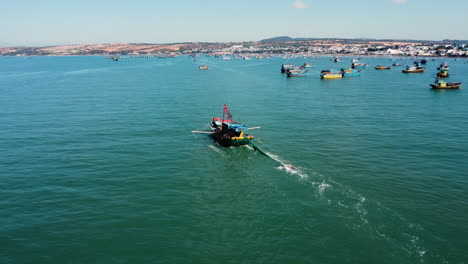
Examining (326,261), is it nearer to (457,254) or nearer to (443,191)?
(457,254)

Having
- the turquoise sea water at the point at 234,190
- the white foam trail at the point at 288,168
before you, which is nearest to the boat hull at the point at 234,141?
the turquoise sea water at the point at 234,190

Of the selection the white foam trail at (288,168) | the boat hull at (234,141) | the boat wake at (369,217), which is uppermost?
the boat hull at (234,141)

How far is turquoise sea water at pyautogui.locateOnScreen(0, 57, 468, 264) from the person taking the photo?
29109mm

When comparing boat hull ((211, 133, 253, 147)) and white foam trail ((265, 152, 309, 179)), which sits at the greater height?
boat hull ((211, 133, 253, 147))

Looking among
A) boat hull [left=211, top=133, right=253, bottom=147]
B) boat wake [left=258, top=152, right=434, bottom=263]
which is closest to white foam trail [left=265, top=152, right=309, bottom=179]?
boat wake [left=258, top=152, right=434, bottom=263]

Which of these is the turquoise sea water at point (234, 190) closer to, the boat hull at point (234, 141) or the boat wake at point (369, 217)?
the boat wake at point (369, 217)

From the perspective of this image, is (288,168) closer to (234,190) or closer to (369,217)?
(234,190)

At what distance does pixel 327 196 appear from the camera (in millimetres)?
37875

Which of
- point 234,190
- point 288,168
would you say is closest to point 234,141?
point 288,168

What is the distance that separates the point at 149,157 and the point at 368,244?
34542 mm

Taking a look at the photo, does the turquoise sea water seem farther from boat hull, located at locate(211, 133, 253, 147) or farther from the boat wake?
boat hull, located at locate(211, 133, 253, 147)

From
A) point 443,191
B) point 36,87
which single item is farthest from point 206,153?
point 36,87

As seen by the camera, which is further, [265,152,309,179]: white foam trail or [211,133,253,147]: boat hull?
[211,133,253,147]: boat hull

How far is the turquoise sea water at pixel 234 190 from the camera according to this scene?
29109 millimetres
